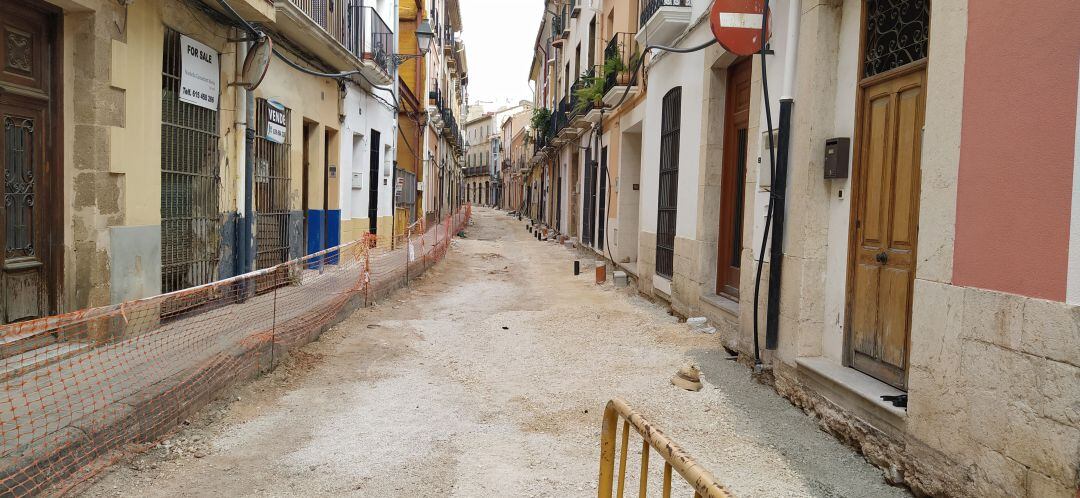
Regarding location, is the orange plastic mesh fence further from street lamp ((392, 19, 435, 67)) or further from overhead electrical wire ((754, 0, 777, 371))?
street lamp ((392, 19, 435, 67))

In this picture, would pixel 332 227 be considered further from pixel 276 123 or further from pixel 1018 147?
pixel 1018 147

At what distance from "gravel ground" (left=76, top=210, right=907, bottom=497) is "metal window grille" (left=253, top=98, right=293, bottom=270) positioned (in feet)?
7.64

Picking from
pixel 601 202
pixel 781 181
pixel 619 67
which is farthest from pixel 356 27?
pixel 781 181

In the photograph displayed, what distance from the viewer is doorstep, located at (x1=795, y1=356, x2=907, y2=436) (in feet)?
12.9

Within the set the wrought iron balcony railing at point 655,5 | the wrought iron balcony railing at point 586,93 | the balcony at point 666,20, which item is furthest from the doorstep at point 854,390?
the wrought iron balcony railing at point 586,93

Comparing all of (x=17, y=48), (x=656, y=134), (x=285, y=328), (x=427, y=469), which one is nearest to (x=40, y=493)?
(x=427, y=469)

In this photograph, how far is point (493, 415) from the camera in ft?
16.8

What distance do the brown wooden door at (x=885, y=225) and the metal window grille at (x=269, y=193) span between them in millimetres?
7157

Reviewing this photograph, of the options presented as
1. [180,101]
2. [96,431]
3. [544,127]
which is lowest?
[96,431]

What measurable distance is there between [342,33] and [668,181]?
19.6 feet

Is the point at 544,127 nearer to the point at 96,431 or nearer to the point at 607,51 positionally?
the point at 607,51

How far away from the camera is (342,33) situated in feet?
38.9

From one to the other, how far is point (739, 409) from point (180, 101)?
6.08 metres

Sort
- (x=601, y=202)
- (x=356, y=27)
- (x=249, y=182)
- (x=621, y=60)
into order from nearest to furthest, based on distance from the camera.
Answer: (x=249, y=182) < (x=356, y=27) < (x=621, y=60) < (x=601, y=202)
